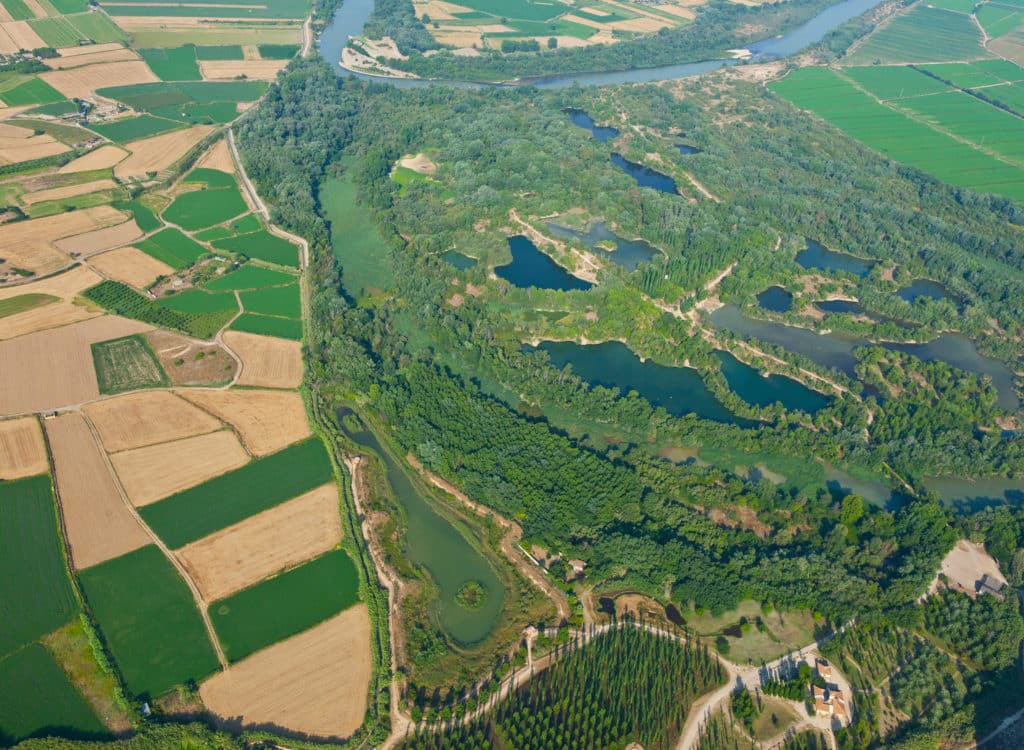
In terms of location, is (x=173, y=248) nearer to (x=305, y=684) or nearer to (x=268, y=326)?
(x=268, y=326)

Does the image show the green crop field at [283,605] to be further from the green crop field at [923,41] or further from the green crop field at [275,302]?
the green crop field at [923,41]

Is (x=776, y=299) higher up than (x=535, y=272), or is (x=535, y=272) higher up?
(x=776, y=299)

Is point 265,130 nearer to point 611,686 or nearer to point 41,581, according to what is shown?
point 41,581

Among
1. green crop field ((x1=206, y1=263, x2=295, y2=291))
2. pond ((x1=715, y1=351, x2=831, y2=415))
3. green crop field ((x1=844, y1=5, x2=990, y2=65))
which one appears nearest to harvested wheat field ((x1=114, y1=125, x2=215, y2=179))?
green crop field ((x1=206, y1=263, x2=295, y2=291))

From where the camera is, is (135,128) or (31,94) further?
(31,94)

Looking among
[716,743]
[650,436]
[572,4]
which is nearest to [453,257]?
[650,436]

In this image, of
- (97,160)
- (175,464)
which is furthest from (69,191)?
(175,464)

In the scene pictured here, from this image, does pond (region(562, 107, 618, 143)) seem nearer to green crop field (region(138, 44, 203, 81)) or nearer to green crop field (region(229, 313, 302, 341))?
green crop field (region(229, 313, 302, 341))

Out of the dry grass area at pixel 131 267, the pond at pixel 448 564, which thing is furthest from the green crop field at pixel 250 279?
the pond at pixel 448 564
